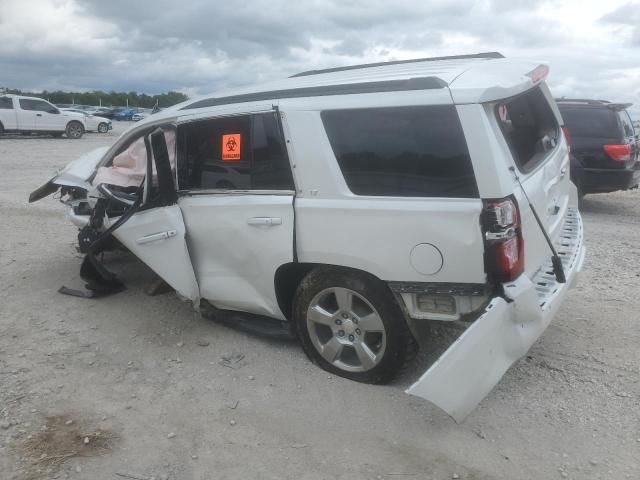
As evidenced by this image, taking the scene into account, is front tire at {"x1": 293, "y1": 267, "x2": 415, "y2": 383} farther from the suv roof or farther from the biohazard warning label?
the suv roof

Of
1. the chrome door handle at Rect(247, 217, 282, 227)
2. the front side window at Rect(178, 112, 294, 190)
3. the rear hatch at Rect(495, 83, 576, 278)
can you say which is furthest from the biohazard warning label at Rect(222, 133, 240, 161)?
the rear hatch at Rect(495, 83, 576, 278)

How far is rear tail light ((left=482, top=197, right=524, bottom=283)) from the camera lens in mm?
2918

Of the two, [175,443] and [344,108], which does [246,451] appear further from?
[344,108]

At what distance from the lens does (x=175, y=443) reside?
3.08m

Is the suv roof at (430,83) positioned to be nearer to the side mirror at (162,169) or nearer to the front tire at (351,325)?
the side mirror at (162,169)

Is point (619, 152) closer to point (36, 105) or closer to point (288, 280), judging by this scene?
point (288, 280)

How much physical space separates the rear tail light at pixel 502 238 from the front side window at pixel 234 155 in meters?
1.23

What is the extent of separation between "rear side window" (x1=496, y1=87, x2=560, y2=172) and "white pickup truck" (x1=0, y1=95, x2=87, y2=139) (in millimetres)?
23330

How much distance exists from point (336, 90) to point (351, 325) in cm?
141

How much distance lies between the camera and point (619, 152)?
8.47m

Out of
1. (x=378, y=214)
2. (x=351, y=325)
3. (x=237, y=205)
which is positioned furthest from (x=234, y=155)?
(x=351, y=325)

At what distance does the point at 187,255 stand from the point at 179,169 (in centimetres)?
62

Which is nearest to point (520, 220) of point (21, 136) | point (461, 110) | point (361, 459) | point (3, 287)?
point (461, 110)

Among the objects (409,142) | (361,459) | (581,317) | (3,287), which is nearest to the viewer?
(361,459)
